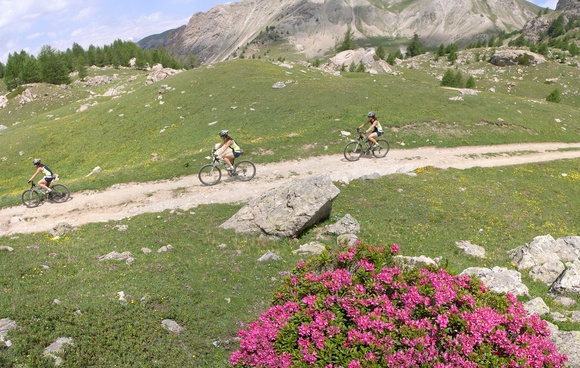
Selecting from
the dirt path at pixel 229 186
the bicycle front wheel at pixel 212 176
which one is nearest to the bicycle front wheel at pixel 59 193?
the dirt path at pixel 229 186

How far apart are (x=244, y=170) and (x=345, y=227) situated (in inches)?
447

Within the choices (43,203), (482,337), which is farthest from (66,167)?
(482,337)

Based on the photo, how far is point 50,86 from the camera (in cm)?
8319

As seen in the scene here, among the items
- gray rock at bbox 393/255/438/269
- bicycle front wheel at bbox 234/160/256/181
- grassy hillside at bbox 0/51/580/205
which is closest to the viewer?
gray rock at bbox 393/255/438/269

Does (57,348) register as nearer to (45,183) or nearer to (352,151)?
(45,183)

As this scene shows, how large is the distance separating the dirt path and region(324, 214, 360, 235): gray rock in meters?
7.09

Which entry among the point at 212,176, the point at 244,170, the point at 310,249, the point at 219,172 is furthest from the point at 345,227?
the point at 212,176

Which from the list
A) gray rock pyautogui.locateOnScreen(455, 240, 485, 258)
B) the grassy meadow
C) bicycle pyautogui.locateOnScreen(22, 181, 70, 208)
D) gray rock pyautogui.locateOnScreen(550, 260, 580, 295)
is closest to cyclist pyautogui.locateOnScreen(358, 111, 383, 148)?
the grassy meadow

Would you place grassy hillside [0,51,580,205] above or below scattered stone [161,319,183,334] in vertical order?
above

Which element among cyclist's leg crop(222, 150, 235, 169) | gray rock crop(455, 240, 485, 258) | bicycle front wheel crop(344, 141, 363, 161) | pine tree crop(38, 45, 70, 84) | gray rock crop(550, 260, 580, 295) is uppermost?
pine tree crop(38, 45, 70, 84)

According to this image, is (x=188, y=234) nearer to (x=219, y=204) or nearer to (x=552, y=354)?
(x=219, y=204)

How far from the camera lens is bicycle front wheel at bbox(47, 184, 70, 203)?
2419 centimetres

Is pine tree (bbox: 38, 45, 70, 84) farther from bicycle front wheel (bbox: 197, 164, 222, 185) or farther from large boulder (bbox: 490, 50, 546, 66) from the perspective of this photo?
large boulder (bbox: 490, 50, 546, 66)

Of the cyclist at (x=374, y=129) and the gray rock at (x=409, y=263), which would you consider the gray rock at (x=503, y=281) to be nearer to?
the gray rock at (x=409, y=263)
